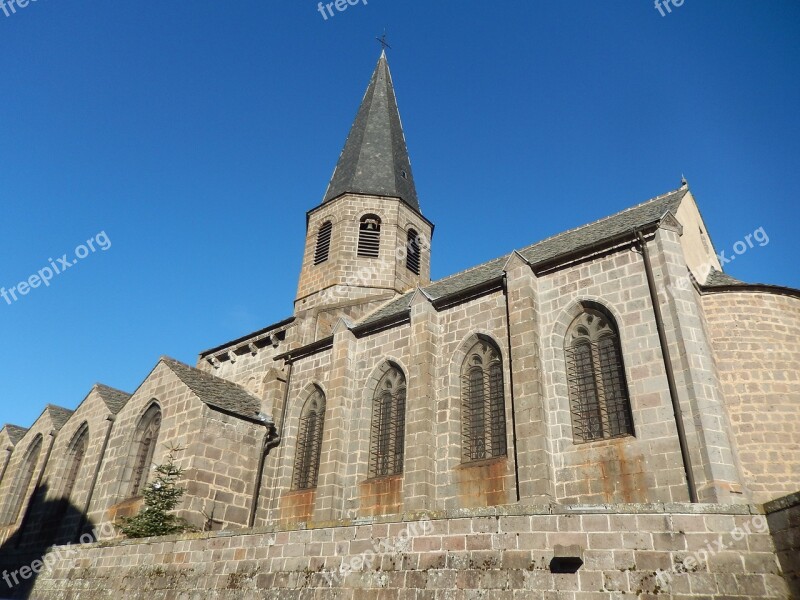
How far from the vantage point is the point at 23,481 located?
79.9 feet

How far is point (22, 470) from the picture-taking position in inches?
974

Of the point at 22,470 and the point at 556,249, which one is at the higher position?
the point at 556,249

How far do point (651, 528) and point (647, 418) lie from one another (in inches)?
184

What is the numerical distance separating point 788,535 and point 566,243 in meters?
11.2

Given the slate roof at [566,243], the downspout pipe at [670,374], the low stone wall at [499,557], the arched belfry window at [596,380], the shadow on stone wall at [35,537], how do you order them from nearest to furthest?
1. the low stone wall at [499,557]
2. the downspout pipe at [670,374]
3. the arched belfry window at [596,380]
4. the slate roof at [566,243]
5. the shadow on stone wall at [35,537]

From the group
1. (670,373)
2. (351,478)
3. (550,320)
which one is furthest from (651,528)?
(351,478)

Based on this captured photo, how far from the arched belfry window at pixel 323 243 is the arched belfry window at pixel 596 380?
45.8 ft

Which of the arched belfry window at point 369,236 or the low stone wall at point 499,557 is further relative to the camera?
the arched belfry window at point 369,236

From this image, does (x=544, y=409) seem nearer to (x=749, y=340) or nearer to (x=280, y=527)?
(x=749, y=340)

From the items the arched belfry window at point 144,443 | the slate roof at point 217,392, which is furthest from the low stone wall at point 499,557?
the arched belfry window at point 144,443

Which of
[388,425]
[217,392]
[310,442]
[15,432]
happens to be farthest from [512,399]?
[15,432]

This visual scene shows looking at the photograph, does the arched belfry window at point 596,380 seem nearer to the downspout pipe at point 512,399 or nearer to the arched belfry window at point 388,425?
the downspout pipe at point 512,399

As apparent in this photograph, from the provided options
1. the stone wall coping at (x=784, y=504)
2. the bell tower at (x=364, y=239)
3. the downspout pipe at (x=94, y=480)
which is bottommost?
the stone wall coping at (x=784, y=504)

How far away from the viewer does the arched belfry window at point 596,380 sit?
39.1ft
